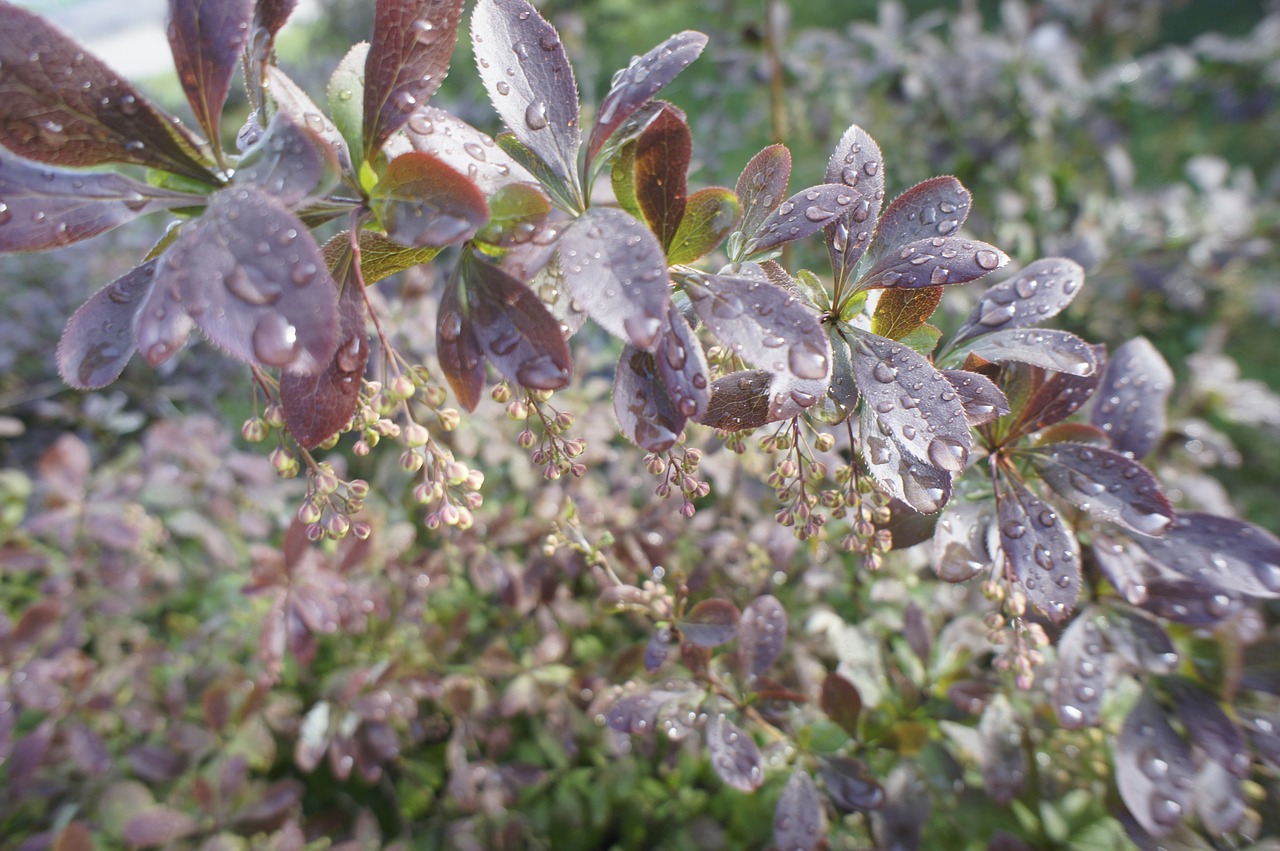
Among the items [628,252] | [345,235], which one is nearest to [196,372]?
[345,235]

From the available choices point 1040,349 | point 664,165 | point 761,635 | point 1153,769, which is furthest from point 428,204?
point 1153,769

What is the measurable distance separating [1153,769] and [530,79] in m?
1.19

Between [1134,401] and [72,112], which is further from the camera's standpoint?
[1134,401]

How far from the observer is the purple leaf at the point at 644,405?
2.18 feet

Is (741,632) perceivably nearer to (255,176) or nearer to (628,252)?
(628,252)

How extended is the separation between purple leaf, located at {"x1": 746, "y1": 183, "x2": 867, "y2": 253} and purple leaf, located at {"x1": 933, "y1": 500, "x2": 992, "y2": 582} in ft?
1.19

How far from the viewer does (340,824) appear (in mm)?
1797

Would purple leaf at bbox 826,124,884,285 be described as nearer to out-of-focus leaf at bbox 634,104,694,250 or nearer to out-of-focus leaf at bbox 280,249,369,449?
out-of-focus leaf at bbox 634,104,694,250

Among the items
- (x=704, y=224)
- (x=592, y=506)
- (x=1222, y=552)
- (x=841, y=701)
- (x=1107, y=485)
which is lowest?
(x=592, y=506)

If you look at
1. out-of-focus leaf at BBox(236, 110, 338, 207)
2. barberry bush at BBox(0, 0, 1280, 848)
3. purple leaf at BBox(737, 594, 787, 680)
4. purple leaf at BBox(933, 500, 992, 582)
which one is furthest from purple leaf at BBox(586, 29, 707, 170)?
purple leaf at BBox(737, 594, 787, 680)

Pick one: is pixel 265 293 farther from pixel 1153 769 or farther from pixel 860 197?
pixel 1153 769

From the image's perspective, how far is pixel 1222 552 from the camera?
0.95 metres

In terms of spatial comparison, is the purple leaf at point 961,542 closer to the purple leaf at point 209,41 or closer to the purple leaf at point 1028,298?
the purple leaf at point 1028,298

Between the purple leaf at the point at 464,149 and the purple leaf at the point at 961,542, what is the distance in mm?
606
